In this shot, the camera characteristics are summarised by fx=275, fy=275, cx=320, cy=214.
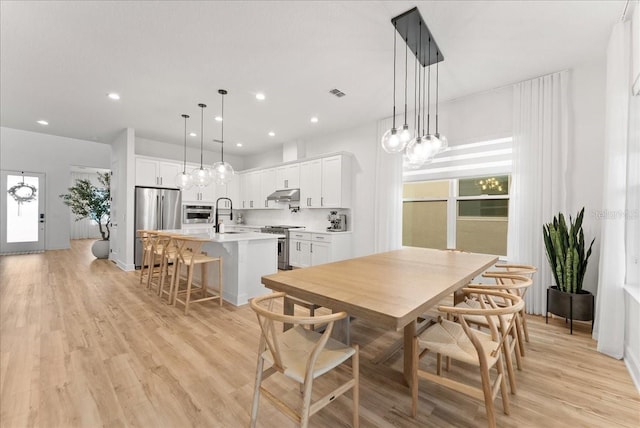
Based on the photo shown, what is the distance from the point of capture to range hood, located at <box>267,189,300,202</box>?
20.4 ft

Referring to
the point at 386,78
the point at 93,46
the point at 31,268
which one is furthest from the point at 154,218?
the point at 386,78

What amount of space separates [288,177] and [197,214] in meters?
2.53

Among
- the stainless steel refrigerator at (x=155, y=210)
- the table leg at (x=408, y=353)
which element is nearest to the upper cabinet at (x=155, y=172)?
the stainless steel refrigerator at (x=155, y=210)

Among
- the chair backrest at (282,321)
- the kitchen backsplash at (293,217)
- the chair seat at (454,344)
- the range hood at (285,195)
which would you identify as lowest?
the chair seat at (454,344)

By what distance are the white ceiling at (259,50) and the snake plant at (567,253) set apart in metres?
Result: 1.88

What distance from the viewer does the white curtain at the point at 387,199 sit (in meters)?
4.83

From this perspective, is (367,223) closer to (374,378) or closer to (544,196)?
(544,196)

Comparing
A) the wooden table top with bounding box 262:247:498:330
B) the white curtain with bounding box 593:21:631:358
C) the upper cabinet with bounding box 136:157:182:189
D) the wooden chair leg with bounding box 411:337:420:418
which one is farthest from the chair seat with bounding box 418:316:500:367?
the upper cabinet with bounding box 136:157:182:189

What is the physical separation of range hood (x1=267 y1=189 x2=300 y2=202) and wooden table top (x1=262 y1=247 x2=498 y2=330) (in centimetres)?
372

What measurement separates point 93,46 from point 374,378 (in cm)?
413

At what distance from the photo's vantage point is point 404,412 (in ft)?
5.72

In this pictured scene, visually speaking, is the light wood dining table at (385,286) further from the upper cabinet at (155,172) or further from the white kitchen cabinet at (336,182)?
the upper cabinet at (155,172)

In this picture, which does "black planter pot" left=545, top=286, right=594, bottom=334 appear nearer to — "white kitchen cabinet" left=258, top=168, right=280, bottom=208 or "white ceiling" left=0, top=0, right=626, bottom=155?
"white ceiling" left=0, top=0, right=626, bottom=155

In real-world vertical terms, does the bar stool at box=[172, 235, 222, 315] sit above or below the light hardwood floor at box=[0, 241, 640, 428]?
above
